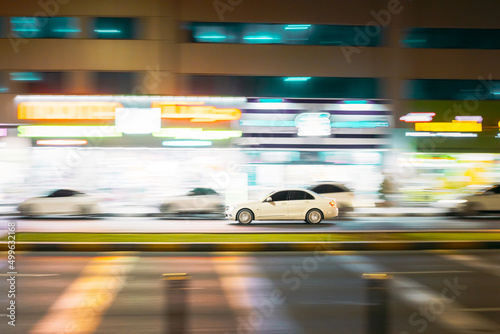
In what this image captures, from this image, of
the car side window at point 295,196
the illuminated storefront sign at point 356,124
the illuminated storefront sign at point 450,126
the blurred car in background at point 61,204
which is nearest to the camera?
the car side window at point 295,196

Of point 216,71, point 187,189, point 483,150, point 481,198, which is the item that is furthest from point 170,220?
point 483,150

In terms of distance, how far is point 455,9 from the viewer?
86.5 ft

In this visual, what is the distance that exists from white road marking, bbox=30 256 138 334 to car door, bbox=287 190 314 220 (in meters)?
9.58

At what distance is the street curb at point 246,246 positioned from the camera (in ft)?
39.2

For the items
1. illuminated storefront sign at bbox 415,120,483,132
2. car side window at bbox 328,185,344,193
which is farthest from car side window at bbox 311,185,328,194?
illuminated storefront sign at bbox 415,120,483,132

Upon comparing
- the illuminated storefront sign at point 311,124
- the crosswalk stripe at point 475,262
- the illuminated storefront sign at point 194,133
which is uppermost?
the illuminated storefront sign at point 311,124

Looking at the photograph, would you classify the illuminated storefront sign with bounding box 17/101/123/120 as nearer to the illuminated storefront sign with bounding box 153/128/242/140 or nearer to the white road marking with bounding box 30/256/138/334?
the illuminated storefront sign with bounding box 153/128/242/140

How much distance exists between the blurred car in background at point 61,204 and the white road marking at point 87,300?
1130 cm

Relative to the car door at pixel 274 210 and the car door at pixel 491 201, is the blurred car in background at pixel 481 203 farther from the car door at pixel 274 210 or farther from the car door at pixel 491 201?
the car door at pixel 274 210

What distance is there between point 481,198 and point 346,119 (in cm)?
695

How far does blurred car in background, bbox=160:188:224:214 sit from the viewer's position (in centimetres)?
2155

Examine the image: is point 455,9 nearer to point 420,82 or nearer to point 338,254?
point 420,82

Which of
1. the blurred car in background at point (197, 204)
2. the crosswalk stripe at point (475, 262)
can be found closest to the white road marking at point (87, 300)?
the crosswalk stripe at point (475, 262)

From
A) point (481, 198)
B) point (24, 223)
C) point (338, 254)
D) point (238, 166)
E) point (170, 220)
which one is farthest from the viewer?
point (238, 166)
